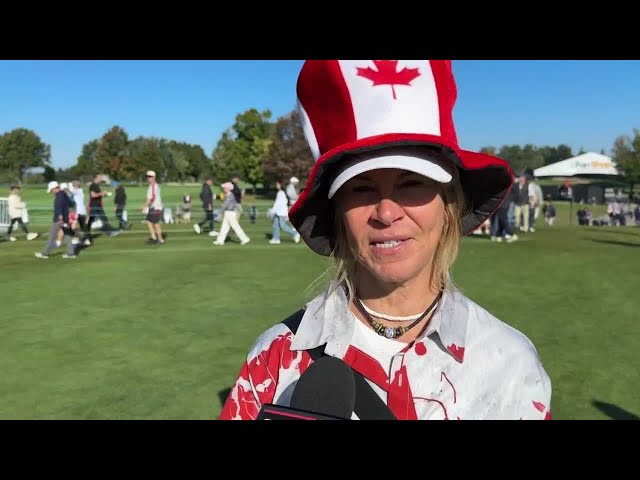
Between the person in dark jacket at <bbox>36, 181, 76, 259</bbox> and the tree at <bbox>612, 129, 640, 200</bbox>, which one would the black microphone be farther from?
the tree at <bbox>612, 129, 640, 200</bbox>

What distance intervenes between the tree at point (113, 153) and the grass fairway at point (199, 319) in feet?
271

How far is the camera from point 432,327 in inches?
61.4

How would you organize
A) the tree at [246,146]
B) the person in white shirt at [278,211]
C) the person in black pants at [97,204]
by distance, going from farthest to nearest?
the tree at [246,146] → the person in black pants at [97,204] → the person in white shirt at [278,211]

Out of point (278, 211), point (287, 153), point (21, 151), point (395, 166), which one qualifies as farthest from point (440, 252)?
point (21, 151)

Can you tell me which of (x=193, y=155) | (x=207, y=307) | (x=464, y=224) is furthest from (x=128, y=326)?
(x=193, y=155)

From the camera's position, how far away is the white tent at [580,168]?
3819 cm

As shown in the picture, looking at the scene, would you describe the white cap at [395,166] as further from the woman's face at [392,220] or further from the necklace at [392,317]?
the necklace at [392,317]

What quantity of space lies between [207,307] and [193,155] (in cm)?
10167

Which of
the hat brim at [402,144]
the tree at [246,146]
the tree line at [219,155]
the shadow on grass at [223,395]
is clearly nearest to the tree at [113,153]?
the tree line at [219,155]
